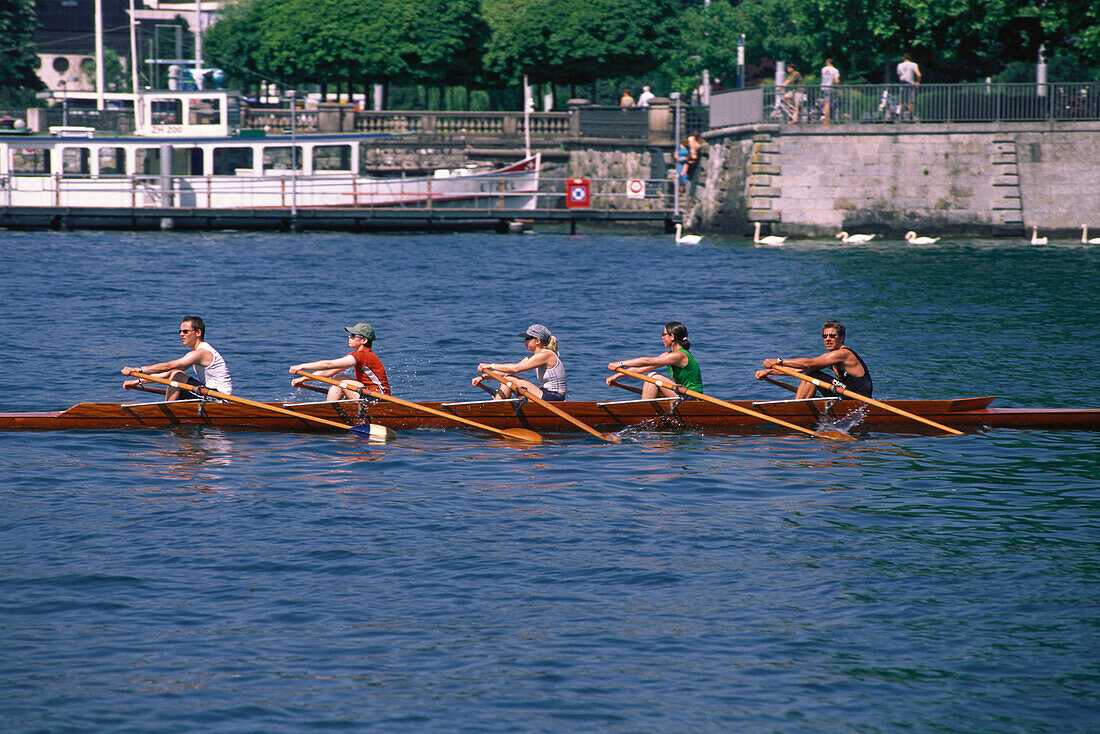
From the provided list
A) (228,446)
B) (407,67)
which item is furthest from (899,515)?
(407,67)

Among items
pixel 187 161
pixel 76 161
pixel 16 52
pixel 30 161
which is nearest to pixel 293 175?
pixel 187 161

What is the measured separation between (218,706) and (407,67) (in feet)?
163

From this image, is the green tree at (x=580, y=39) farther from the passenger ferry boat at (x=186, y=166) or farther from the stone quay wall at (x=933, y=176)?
the stone quay wall at (x=933, y=176)

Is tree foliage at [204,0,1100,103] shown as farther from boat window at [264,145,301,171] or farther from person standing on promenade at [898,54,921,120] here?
boat window at [264,145,301,171]

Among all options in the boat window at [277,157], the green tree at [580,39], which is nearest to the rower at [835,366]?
the boat window at [277,157]

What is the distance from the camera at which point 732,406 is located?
48.7 ft

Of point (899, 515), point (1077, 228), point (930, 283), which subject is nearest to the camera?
point (899, 515)

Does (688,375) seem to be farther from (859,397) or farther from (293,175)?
(293,175)

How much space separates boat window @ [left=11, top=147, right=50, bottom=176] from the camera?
42.2 m

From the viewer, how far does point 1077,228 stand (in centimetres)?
3738

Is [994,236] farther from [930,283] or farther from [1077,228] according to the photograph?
[930,283]

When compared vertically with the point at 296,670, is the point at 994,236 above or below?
above

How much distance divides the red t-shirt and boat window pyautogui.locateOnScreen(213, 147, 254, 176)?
96.1 ft

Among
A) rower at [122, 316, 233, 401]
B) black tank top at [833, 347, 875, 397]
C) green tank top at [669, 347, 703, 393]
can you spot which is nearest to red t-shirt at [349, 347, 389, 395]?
rower at [122, 316, 233, 401]
